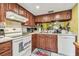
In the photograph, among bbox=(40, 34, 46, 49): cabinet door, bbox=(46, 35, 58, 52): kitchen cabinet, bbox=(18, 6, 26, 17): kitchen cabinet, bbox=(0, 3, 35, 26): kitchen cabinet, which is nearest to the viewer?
bbox=(0, 3, 35, 26): kitchen cabinet

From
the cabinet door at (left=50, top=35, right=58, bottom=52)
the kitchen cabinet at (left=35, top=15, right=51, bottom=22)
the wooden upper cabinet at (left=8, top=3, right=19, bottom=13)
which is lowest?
the cabinet door at (left=50, top=35, right=58, bottom=52)

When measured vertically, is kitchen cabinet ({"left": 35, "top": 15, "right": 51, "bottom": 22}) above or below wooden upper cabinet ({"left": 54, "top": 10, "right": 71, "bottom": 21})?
below

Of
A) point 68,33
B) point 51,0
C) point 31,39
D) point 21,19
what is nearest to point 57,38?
point 68,33

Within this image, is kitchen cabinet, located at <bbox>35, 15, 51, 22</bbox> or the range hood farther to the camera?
kitchen cabinet, located at <bbox>35, 15, 51, 22</bbox>

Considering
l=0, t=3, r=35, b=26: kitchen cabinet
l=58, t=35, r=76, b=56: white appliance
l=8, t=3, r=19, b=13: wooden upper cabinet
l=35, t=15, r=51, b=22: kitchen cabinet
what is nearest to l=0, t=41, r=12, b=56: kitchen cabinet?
l=0, t=3, r=35, b=26: kitchen cabinet

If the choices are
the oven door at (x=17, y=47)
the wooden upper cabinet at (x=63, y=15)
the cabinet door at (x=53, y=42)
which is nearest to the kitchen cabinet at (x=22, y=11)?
the oven door at (x=17, y=47)

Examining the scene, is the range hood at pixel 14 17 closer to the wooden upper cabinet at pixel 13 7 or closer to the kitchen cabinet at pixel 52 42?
the wooden upper cabinet at pixel 13 7

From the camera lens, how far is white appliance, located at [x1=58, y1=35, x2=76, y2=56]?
1.84m

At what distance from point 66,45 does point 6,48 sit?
1162 millimetres

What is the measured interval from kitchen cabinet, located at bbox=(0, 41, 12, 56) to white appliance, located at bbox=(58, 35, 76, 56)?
0.95 metres

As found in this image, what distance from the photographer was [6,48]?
54.6 inches

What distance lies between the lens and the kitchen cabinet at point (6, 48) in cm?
130

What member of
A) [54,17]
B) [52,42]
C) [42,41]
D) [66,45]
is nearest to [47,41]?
[52,42]

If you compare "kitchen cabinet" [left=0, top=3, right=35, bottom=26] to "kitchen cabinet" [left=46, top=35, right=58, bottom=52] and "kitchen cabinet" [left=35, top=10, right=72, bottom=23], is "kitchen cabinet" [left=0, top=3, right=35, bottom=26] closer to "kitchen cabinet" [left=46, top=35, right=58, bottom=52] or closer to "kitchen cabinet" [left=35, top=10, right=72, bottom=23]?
"kitchen cabinet" [left=35, top=10, right=72, bottom=23]
